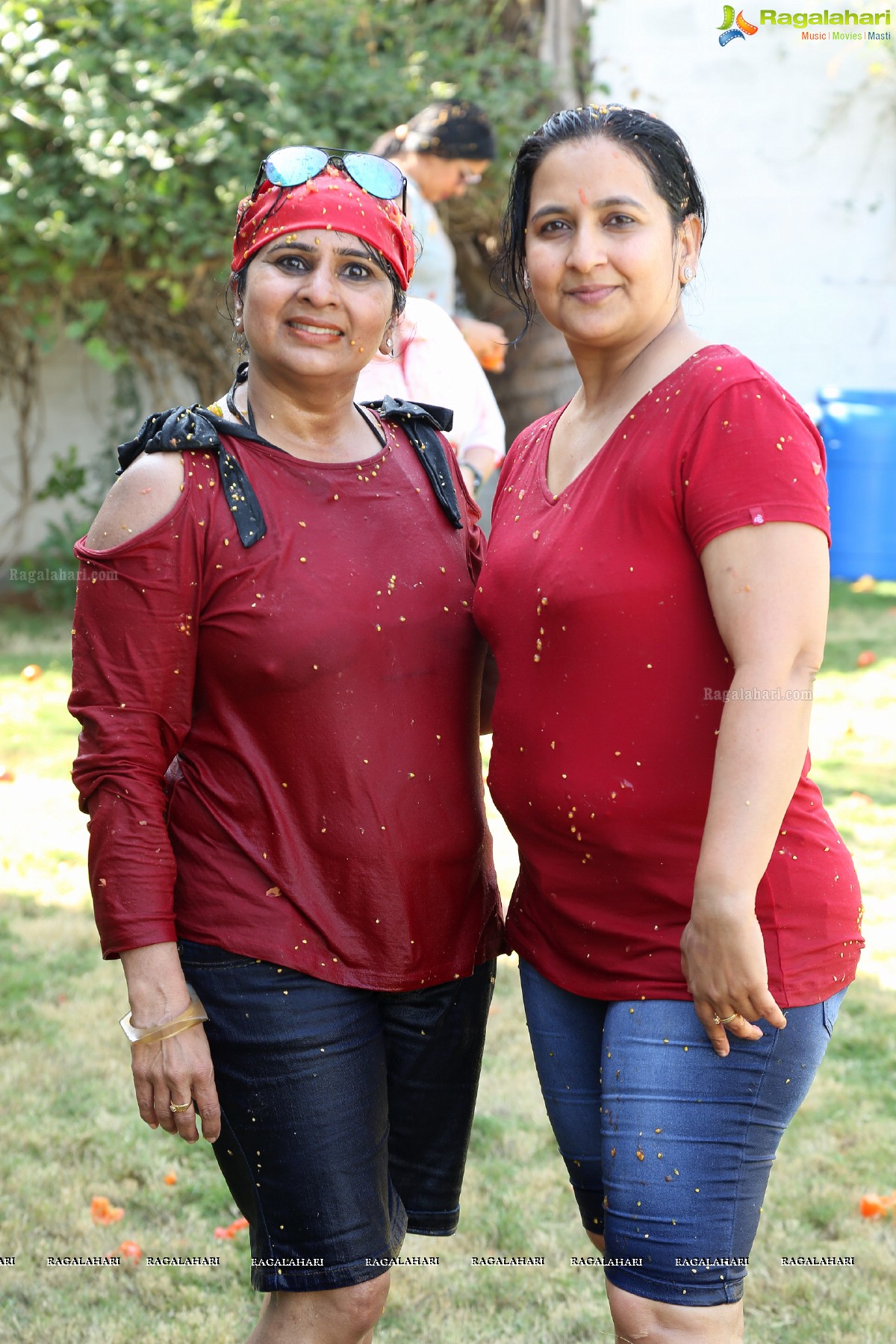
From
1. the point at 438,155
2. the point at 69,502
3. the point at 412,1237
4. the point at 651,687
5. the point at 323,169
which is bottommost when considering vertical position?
the point at 69,502

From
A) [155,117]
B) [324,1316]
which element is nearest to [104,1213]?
[324,1316]

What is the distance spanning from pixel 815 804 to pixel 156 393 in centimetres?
809

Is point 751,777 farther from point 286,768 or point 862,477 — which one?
point 862,477

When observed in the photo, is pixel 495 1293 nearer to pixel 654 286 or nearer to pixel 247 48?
pixel 654 286

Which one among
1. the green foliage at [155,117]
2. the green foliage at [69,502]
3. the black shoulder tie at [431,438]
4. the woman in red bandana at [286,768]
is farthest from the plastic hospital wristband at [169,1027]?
the green foliage at [69,502]

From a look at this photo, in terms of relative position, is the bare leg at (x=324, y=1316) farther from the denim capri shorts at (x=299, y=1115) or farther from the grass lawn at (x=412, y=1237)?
the grass lawn at (x=412, y=1237)

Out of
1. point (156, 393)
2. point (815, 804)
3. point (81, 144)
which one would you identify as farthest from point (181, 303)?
point (815, 804)

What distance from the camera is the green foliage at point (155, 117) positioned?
7004 mm

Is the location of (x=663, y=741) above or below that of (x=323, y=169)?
below

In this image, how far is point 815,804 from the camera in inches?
76.5

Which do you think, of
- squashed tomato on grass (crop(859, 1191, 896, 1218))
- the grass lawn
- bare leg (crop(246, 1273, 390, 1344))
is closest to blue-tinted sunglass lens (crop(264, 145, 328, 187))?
bare leg (crop(246, 1273, 390, 1344))

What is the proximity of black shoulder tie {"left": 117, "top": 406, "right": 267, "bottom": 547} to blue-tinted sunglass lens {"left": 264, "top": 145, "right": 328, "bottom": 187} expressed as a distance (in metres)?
0.40

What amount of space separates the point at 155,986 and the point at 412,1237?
1485mm

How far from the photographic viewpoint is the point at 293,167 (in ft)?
6.95
